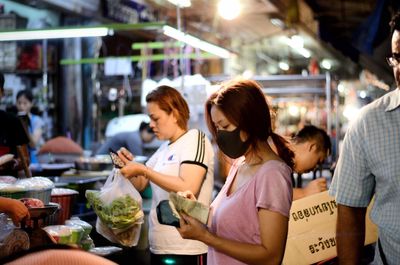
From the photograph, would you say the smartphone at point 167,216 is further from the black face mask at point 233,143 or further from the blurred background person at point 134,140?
the blurred background person at point 134,140

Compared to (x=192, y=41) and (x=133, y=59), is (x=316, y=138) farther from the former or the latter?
(x=133, y=59)

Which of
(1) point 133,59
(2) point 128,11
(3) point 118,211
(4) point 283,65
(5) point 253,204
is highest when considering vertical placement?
(2) point 128,11

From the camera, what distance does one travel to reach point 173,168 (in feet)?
14.1

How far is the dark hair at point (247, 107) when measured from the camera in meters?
3.00

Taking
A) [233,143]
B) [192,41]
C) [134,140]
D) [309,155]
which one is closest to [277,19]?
[134,140]

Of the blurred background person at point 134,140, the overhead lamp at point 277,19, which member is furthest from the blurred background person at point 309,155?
the overhead lamp at point 277,19

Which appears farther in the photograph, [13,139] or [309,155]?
[13,139]

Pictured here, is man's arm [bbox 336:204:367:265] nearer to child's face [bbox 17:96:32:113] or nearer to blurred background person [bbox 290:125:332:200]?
blurred background person [bbox 290:125:332:200]

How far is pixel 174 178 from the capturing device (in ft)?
13.6

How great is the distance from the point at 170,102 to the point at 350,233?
175 centimetres

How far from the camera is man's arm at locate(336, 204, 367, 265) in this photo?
3.13 metres

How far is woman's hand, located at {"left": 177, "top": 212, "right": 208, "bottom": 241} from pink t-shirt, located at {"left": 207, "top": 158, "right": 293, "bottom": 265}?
0.42 feet

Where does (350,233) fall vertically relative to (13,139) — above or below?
below

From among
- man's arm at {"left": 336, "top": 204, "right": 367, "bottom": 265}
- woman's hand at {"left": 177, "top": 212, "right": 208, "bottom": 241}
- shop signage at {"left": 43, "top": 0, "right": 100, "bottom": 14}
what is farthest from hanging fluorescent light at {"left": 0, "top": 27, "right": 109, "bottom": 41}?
shop signage at {"left": 43, "top": 0, "right": 100, "bottom": 14}
